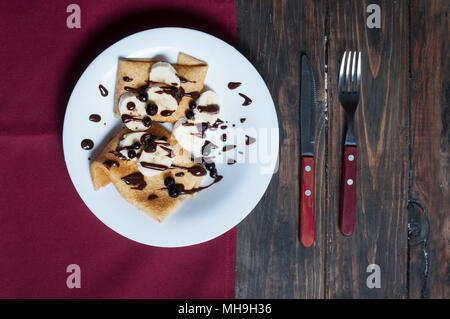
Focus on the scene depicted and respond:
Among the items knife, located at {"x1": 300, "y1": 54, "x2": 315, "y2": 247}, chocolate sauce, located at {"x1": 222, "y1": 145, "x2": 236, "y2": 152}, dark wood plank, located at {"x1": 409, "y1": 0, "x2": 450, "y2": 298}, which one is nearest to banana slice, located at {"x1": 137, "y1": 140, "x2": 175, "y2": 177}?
chocolate sauce, located at {"x1": 222, "y1": 145, "x2": 236, "y2": 152}

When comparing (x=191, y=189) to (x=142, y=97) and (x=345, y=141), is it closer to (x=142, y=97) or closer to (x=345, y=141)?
(x=142, y=97)

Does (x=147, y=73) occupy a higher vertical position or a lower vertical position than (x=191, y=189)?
higher

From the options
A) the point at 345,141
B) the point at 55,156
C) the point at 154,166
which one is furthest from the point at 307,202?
the point at 55,156

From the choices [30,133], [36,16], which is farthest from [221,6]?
[30,133]

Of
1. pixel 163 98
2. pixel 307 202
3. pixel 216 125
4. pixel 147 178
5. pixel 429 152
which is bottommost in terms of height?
pixel 307 202

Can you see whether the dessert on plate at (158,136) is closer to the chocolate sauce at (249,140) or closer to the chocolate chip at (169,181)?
the chocolate chip at (169,181)
